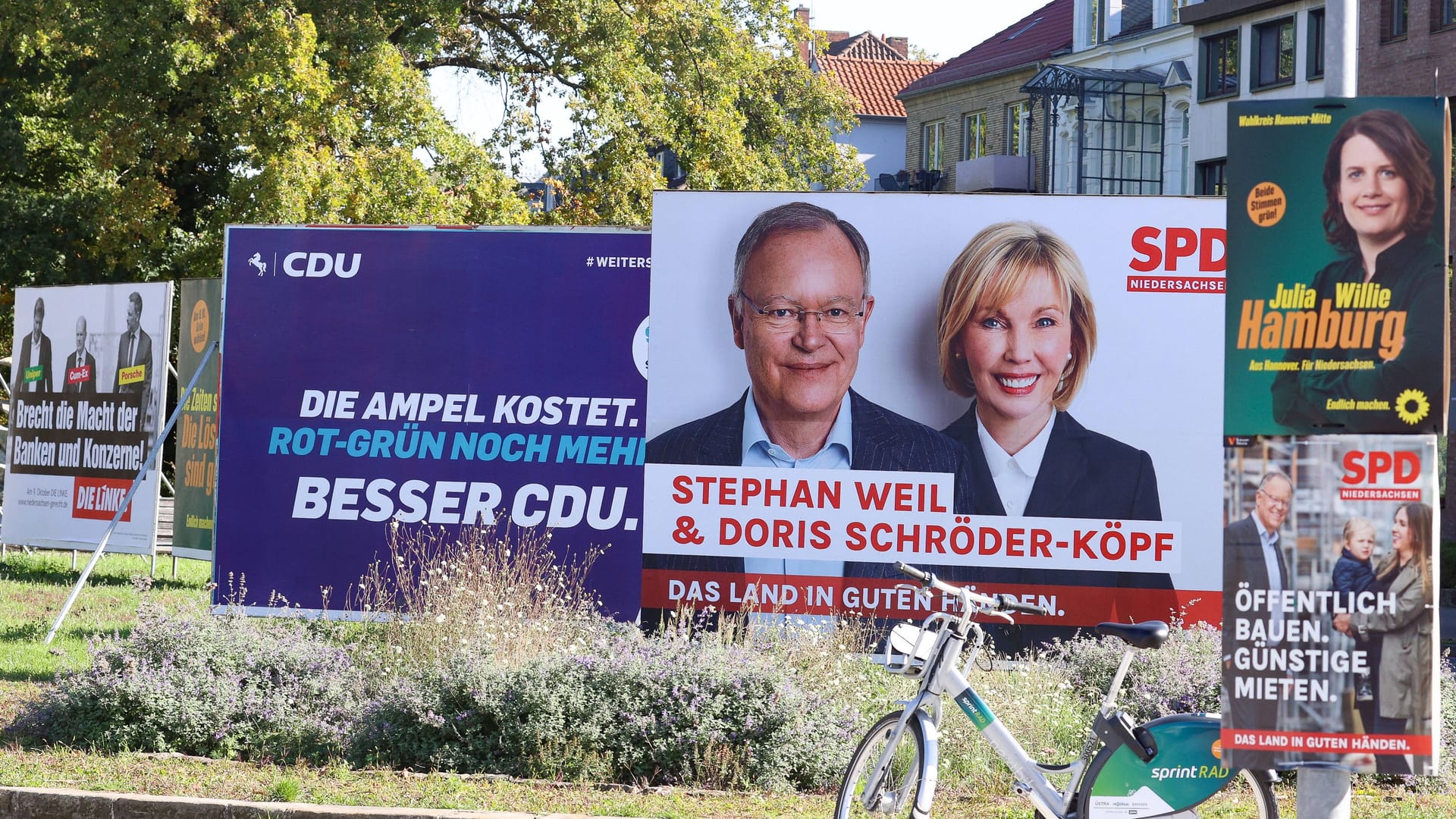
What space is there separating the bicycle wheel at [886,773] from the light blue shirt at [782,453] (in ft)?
12.3

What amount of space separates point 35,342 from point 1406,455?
15005 millimetres

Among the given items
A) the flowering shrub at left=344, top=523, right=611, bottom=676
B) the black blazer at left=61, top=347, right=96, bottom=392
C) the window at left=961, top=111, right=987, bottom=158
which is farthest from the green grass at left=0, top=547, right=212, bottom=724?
the window at left=961, top=111, right=987, bottom=158

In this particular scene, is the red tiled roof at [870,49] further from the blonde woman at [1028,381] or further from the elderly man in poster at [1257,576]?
the elderly man in poster at [1257,576]

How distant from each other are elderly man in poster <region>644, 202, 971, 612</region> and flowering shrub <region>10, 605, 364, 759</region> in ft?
8.36

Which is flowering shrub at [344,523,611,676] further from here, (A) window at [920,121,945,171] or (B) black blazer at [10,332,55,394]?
(A) window at [920,121,945,171]

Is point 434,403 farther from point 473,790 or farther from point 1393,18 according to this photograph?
point 1393,18

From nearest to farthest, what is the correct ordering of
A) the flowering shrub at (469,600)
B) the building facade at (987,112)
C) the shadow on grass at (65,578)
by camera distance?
the flowering shrub at (469,600) < the shadow on grass at (65,578) < the building facade at (987,112)

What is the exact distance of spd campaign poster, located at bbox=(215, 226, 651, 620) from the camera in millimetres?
11039

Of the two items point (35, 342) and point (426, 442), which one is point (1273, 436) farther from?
point (35, 342)

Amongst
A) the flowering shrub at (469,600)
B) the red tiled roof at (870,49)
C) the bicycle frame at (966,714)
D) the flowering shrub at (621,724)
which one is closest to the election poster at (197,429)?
the flowering shrub at (469,600)

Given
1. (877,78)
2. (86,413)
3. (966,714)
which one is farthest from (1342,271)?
(877,78)

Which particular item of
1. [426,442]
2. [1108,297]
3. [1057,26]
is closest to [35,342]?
[426,442]

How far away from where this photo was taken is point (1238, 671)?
16.5ft

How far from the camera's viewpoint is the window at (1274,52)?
39.0 metres
